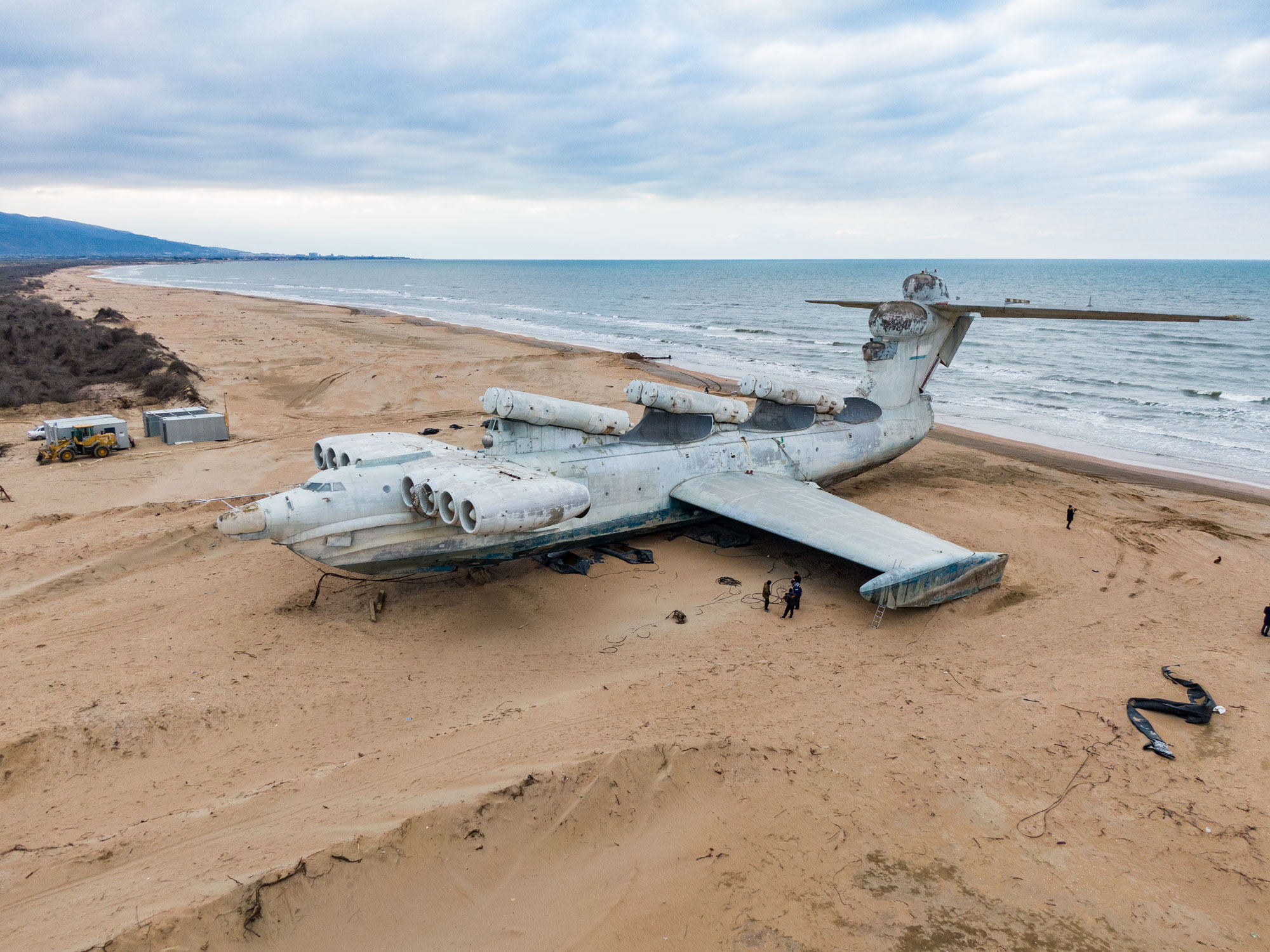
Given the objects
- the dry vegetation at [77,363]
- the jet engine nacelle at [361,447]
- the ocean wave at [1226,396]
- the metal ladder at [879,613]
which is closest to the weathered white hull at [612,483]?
the jet engine nacelle at [361,447]

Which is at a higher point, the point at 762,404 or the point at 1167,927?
the point at 762,404

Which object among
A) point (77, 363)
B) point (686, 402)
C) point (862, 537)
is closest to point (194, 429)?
point (77, 363)

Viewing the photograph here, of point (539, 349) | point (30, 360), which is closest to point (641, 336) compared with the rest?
point (539, 349)

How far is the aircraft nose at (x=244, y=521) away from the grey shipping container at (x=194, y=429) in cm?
1713

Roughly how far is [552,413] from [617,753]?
9058 millimetres

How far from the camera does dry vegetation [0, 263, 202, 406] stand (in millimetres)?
33625

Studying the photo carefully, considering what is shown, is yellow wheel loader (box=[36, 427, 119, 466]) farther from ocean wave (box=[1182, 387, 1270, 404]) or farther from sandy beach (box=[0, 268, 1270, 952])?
ocean wave (box=[1182, 387, 1270, 404])

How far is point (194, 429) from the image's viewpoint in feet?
88.9

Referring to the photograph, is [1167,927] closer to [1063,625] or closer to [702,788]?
[702,788]

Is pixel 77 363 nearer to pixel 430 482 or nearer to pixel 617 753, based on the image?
pixel 430 482

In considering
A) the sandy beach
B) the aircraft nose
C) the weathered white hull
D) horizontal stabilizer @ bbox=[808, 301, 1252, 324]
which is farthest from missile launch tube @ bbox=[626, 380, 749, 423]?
the aircraft nose

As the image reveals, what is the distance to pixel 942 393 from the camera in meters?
45.9

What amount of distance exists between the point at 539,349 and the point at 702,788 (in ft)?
174

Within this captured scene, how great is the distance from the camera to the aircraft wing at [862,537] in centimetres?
1492
